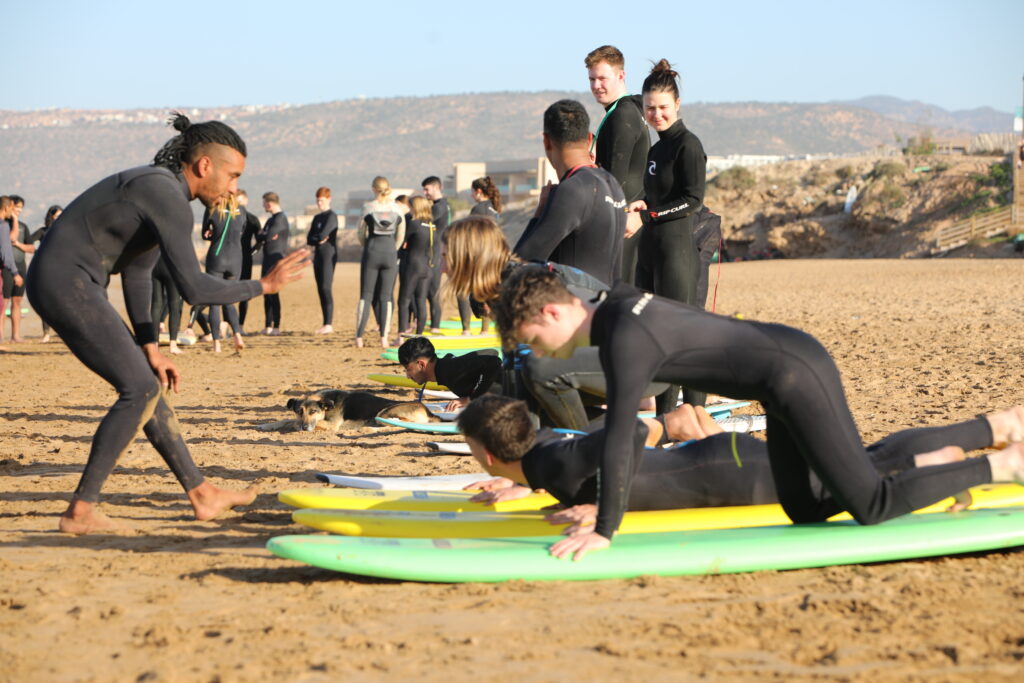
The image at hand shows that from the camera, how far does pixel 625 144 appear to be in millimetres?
6750

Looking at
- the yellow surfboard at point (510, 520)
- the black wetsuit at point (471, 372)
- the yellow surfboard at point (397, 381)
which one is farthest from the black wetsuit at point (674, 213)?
the yellow surfboard at point (397, 381)

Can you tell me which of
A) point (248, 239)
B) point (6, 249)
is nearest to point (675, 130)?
point (248, 239)

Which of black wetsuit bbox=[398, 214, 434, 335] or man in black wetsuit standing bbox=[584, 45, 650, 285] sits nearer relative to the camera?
man in black wetsuit standing bbox=[584, 45, 650, 285]

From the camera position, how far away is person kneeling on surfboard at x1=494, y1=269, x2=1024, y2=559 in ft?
12.6

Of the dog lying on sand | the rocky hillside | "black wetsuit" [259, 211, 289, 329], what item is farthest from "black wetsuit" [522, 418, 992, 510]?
the rocky hillside

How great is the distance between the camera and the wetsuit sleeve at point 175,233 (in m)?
4.75

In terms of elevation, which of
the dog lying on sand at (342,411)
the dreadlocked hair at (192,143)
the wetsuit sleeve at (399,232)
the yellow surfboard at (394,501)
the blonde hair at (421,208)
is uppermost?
the dreadlocked hair at (192,143)

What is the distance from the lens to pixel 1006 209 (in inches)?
1407

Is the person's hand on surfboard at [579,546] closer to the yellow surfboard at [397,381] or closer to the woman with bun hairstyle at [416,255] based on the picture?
the yellow surfboard at [397,381]

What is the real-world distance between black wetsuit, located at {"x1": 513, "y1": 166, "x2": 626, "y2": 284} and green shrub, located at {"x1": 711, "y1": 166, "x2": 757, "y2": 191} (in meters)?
45.5

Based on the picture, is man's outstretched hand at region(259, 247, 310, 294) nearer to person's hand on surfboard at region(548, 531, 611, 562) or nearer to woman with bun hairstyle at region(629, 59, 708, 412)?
person's hand on surfboard at region(548, 531, 611, 562)

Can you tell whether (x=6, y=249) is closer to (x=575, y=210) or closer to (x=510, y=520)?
(x=575, y=210)

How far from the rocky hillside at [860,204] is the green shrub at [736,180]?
0.15 feet

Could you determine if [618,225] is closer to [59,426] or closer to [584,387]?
[584,387]
